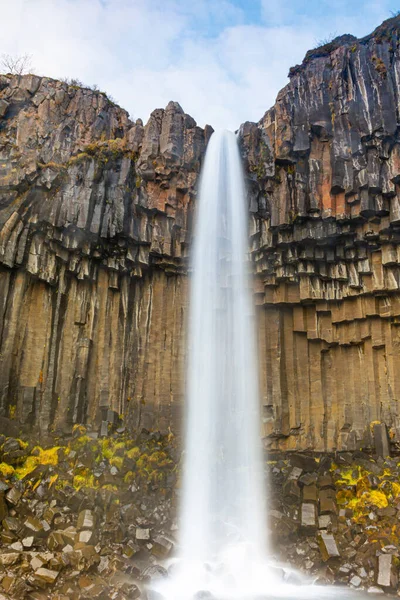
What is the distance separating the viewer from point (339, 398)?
58.9 ft

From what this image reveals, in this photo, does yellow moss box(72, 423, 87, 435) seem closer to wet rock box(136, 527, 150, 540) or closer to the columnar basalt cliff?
the columnar basalt cliff

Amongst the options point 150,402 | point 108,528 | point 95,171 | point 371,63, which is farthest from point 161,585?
point 371,63

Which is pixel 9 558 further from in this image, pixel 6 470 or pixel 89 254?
pixel 89 254

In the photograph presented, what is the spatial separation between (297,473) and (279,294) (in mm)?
6378

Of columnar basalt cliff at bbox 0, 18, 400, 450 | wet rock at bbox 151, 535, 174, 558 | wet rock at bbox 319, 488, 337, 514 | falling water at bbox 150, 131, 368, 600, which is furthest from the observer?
columnar basalt cliff at bbox 0, 18, 400, 450

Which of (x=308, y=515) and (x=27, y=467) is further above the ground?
(x=27, y=467)

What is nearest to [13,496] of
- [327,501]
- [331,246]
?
[327,501]

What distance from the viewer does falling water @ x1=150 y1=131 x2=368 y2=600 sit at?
14562 millimetres

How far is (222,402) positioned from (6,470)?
756cm

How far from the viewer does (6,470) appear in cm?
1423

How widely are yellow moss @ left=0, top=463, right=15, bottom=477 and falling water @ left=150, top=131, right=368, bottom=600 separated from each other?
16.9 feet

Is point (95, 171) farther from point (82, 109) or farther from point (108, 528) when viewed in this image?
point (108, 528)

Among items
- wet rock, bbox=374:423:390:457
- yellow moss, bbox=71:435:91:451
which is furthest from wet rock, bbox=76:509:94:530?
wet rock, bbox=374:423:390:457

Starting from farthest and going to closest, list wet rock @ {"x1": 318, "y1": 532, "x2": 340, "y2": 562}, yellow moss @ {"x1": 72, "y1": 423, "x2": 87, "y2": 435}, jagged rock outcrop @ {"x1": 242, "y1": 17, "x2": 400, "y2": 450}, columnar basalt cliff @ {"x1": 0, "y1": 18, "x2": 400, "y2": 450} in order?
jagged rock outcrop @ {"x1": 242, "y1": 17, "x2": 400, "y2": 450}, columnar basalt cliff @ {"x1": 0, "y1": 18, "x2": 400, "y2": 450}, yellow moss @ {"x1": 72, "y1": 423, "x2": 87, "y2": 435}, wet rock @ {"x1": 318, "y1": 532, "x2": 340, "y2": 562}
